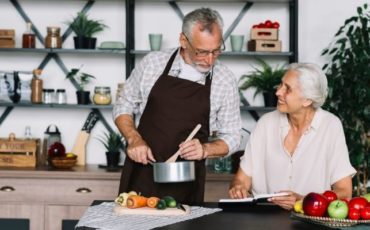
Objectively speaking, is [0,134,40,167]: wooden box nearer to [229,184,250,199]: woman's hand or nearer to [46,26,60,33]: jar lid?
[46,26,60,33]: jar lid

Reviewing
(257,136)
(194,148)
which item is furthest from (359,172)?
(194,148)

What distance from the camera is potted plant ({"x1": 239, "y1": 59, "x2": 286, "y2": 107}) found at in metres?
5.38

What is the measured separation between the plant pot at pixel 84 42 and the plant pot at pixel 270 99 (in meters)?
1.27

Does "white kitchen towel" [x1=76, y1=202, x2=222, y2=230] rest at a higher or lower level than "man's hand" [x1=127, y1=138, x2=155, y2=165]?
lower

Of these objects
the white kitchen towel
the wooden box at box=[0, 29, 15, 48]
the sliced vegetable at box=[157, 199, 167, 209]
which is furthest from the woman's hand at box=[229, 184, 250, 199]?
the wooden box at box=[0, 29, 15, 48]

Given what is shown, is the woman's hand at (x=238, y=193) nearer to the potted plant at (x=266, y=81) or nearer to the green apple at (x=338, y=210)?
the green apple at (x=338, y=210)

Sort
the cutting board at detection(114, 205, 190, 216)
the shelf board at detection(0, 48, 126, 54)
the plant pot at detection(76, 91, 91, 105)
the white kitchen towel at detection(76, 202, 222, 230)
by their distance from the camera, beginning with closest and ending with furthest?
the white kitchen towel at detection(76, 202, 222, 230)
the cutting board at detection(114, 205, 190, 216)
the shelf board at detection(0, 48, 126, 54)
the plant pot at detection(76, 91, 91, 105)

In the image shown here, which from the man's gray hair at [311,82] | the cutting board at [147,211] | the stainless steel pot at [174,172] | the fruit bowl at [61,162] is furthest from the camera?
the fruit bowl at [61,162]

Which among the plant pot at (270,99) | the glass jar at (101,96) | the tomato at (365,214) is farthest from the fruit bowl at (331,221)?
the glass jar at (101,96)

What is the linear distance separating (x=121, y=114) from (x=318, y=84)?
0.94m

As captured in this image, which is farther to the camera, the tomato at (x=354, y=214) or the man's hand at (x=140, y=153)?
the man's hand at (x=140, y=153)

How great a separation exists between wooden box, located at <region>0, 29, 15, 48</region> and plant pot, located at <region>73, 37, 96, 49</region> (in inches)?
17.0

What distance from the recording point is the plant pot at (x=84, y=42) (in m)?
5.39

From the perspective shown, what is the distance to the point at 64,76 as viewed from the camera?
5613 mm
